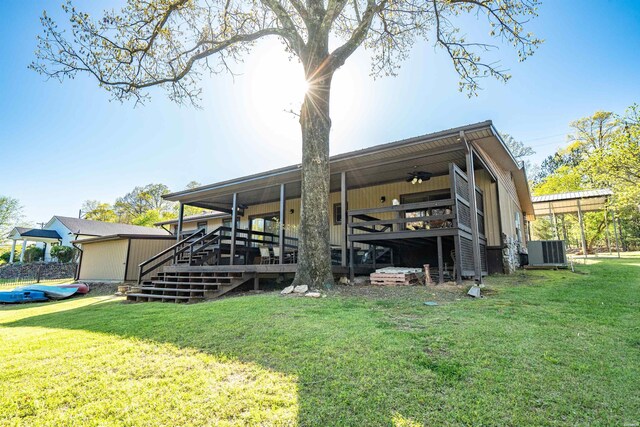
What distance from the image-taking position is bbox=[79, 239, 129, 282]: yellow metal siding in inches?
603

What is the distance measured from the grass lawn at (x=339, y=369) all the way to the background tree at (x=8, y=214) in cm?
4137

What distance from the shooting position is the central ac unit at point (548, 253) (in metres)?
10.5

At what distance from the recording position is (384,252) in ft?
33.0

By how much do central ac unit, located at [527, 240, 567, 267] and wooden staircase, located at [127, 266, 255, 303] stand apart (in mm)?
9422

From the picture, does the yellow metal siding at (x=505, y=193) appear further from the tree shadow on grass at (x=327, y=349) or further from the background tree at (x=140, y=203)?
the background tree at (x=140, y=203)

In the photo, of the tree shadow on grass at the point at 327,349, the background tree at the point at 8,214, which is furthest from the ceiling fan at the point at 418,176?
the background tree at the point at 8,214

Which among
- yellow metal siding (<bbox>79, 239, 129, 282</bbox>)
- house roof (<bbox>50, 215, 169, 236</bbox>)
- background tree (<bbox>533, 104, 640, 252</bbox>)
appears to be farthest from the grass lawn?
house roof (<bbox>50, 215, 169, 236</bbox>)

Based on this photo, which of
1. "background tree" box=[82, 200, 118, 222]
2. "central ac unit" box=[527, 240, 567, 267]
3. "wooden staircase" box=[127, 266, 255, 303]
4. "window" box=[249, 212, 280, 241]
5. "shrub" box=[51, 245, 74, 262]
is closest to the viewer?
"wooden staircase" box=[127, 266, 255, 303]

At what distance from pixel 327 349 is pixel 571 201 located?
64.6 feet

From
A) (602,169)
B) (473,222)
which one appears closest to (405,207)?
(473,222)

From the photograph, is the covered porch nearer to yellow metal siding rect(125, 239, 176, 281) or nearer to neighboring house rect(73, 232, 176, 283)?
neighboring house rect(73, 232, 176, 283)

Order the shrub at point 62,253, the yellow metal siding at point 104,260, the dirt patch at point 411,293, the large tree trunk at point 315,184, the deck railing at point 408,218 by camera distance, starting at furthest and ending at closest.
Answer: the shrub at point 62,253 → the yellow metal siding at point 104,260 → the deck railing at point 408,218 → the large tree trunk at point 315,184 → the dirt patch at point 411,293

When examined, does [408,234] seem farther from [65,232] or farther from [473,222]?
[65,232]

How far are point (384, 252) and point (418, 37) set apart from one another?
7186mm
